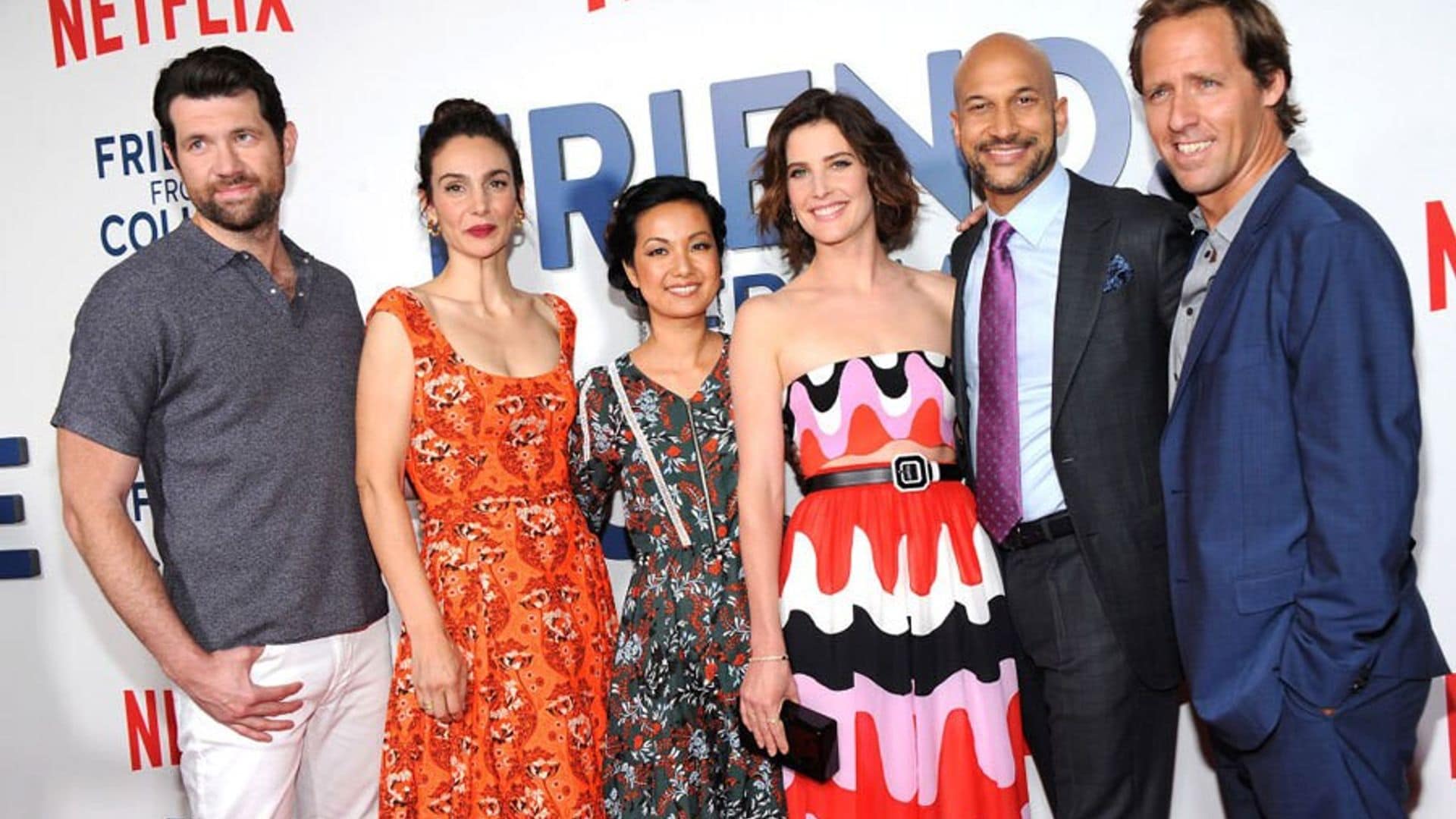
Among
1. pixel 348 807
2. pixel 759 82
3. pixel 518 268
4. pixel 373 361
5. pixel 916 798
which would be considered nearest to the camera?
pixel 916 798

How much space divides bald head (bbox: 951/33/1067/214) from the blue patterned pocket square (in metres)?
Answer: 0.25

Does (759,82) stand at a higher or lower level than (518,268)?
higher

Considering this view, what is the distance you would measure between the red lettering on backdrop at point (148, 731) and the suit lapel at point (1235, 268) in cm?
329

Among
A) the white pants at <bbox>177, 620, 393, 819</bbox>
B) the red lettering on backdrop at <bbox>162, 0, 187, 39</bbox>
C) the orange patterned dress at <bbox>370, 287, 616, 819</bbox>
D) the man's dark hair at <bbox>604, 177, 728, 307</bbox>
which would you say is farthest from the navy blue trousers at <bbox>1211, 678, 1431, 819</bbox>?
the red lettering on backdrop at <bbox>162, 0, 187, 39</bbox>

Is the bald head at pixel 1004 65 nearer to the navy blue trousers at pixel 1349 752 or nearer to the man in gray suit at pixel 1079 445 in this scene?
the man in gray suit at pixel 1079 445

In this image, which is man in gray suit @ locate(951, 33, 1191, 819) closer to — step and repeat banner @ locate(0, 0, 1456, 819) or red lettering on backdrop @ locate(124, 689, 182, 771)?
step and repeat banner @ locate(0, 0, 1456, 819)

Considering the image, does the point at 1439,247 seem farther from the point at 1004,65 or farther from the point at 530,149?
the point at 530,149

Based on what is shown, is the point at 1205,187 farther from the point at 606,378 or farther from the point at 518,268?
the point at 518,268

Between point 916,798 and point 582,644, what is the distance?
2.53ft

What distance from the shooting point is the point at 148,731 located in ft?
12.7

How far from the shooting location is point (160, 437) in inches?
→ 97.0

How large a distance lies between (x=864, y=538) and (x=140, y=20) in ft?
9.56

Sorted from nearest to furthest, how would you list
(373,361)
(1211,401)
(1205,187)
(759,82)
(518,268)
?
1. (1211,401)
2. (1205,187)
3. (373,361)
4. (759,82)
5. (518,268)

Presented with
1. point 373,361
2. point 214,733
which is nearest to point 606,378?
point 373,361
